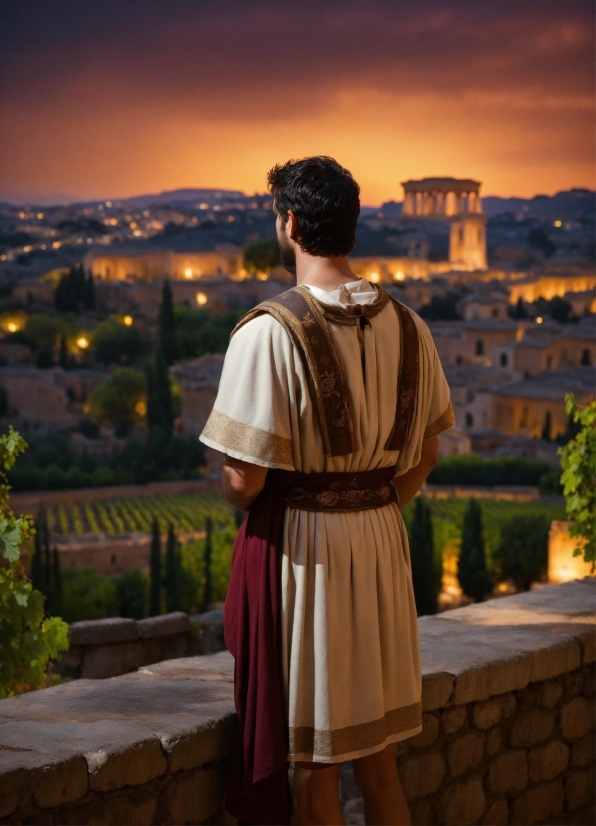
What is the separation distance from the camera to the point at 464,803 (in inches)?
90.9

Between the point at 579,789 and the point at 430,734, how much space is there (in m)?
0.64

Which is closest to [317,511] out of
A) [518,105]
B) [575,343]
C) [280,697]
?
[280,697]

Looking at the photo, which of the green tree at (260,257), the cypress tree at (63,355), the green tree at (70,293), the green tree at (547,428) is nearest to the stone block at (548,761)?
the green tree at (547,428)

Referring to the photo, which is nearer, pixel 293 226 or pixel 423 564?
pixel 293 226

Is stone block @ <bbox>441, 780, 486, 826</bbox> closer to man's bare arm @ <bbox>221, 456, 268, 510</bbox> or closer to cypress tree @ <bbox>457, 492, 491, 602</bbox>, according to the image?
man's bare arm @ <bbox>221, 456, 268, 510</bbox>

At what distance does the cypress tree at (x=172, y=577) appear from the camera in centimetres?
1872

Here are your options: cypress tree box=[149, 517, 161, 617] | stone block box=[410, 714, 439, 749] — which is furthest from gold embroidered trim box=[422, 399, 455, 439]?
cypress tree box=[149, 517, 161, 617]

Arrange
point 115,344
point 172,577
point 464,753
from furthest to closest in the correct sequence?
1. point 115,344
2. point 172,577
3. point 464,753

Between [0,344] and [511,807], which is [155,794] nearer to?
[511,807]

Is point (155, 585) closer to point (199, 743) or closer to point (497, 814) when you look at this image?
point (497, 814)

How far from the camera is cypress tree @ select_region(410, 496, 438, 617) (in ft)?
53.0

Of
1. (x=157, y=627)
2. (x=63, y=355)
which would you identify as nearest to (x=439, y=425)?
(x=157, y=627)

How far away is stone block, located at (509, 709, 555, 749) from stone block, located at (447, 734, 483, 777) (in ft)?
0.39

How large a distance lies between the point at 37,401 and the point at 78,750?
30944mm
